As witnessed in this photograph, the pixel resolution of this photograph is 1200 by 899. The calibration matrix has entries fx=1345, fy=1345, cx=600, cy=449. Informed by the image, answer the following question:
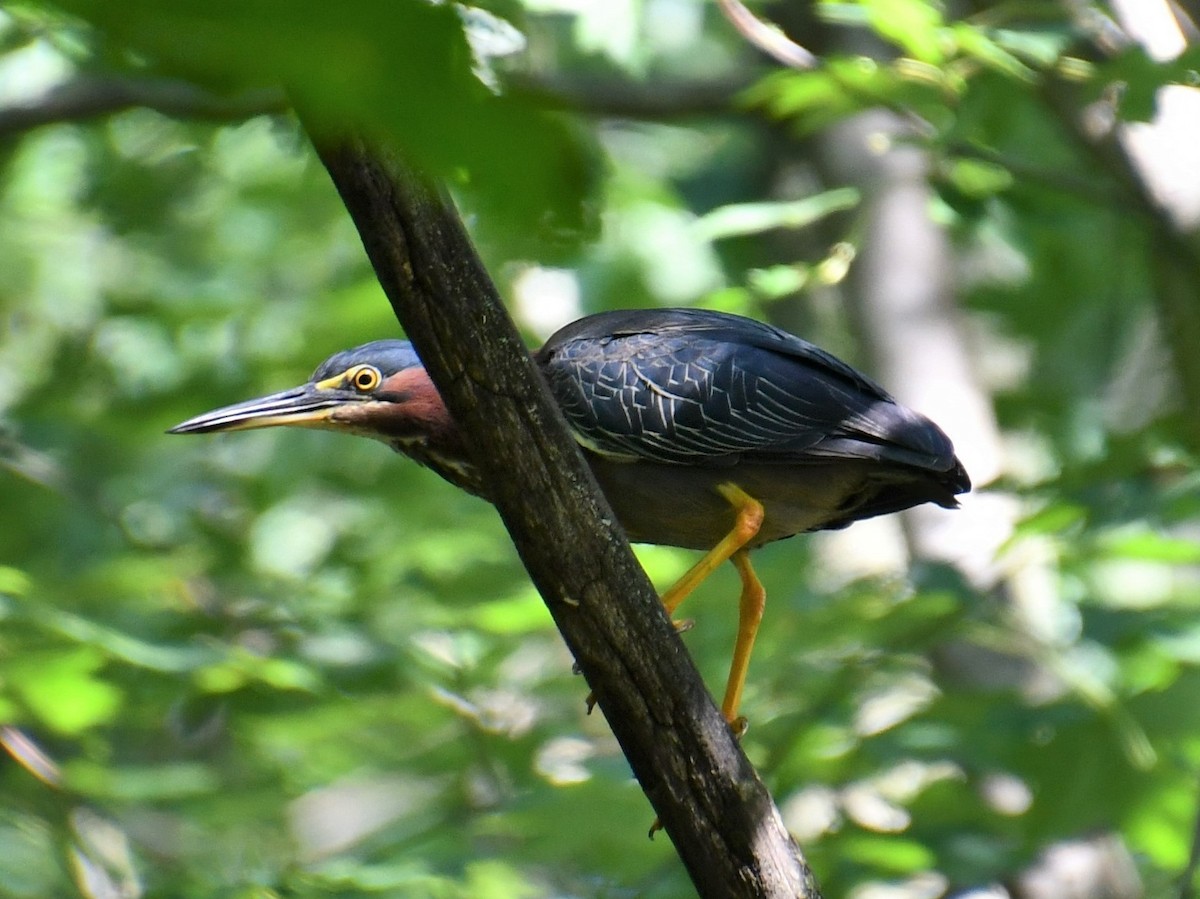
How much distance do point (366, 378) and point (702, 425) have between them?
1.10 meters

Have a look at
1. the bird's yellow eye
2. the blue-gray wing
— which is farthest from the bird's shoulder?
the bird's yellow eye

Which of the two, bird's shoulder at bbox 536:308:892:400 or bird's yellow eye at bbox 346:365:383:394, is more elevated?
bird's shoulder at bbox 536:308:892:400

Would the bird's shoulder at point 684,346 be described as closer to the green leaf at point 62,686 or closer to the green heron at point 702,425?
the green heron at point 702,425

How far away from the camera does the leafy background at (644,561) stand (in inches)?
173

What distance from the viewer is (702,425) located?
3.95m

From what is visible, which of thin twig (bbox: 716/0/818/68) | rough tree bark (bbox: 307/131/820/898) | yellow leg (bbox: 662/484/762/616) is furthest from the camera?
thin twig (bbox: 716/0/818/68)

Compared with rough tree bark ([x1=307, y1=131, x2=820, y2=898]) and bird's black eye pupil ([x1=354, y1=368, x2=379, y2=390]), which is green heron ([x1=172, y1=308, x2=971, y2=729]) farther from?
rough tree bark ([x1=307, y1=131, x2=820, y2=898])

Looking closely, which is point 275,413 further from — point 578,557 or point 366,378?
point 578,557

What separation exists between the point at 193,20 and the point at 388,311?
5582 millimetres

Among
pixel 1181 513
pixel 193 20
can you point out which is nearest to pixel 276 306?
pixel 1181 513

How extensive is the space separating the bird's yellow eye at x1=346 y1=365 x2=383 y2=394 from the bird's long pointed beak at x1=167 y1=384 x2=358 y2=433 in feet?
0.14

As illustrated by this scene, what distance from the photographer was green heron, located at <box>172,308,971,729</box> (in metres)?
3.91

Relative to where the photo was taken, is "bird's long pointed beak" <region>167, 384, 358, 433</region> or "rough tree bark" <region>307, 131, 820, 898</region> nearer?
"rough tree bark" <region>307, 131, 820, 898</region>

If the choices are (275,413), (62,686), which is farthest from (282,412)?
(62,686)
